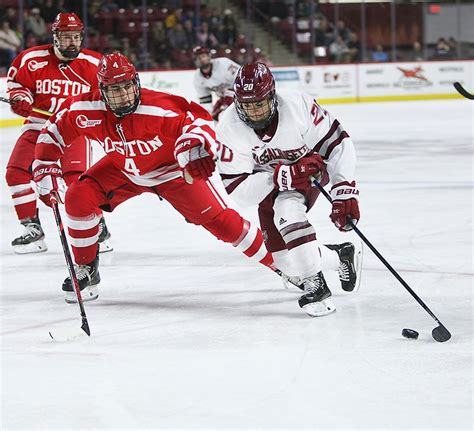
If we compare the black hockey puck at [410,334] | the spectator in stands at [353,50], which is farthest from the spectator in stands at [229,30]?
the black hockey puck at [410,334]

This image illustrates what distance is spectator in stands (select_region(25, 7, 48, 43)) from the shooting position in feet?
44.7

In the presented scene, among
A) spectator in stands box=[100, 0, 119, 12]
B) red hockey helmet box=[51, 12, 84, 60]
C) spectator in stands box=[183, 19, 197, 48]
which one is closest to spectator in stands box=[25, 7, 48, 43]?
spectator in stands box=[100, 0, 119, 12]

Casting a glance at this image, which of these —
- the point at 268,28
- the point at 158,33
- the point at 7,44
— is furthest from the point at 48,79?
the point at 268,28

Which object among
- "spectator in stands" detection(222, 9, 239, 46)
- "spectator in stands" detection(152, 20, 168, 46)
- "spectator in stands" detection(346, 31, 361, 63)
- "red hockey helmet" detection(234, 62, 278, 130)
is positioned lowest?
"spectator in stands" detection(346, 31, 361, 63)

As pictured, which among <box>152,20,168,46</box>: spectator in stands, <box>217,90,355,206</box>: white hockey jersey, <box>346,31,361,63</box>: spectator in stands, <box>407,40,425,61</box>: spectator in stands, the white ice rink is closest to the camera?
the white ice rink

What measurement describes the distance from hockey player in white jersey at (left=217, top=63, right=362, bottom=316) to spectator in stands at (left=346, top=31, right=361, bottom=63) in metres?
13.2

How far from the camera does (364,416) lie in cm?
249

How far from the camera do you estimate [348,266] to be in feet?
12.6

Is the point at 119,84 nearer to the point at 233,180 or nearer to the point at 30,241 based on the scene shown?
the point at 233,180

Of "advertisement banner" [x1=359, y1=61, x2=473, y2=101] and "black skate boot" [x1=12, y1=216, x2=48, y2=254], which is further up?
"black skate boot" [x1=12, y1=216, x2=48, y2=254]

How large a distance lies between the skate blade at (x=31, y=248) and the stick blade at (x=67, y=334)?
175 cm

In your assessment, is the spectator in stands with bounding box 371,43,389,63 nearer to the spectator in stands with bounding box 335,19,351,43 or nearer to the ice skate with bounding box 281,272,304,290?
the spectator in stands with bounding box 335,19,351,43

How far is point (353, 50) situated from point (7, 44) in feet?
20.3

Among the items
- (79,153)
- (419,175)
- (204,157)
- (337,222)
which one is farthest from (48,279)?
(419,175)
